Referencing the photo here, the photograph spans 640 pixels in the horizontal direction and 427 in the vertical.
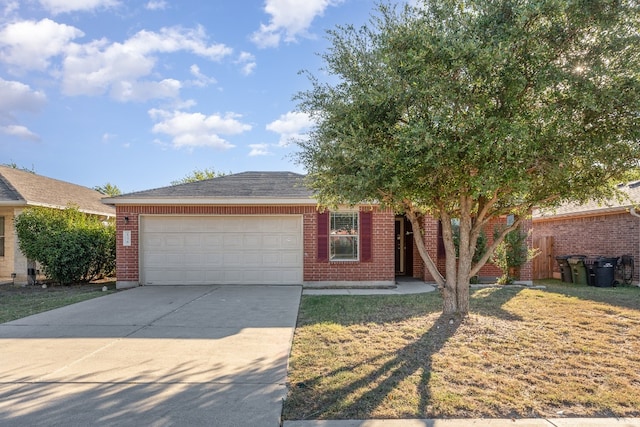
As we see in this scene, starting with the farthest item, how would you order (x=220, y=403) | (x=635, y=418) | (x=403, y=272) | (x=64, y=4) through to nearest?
(x=403, y=272), (x=64, y=4), (x=220, y=403), (x=635, y=418)

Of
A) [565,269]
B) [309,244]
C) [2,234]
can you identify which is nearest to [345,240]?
[309,244]

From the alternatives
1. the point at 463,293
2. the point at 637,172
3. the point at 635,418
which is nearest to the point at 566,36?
the point at 637,172

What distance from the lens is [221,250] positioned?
11.4 meters

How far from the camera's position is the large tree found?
4973 mm

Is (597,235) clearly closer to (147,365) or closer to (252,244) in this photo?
(252,244)

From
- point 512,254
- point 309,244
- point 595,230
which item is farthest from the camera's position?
point 595,230

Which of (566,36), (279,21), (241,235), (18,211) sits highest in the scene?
(279,21)

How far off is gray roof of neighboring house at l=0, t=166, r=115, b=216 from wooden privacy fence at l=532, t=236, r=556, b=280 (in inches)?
610

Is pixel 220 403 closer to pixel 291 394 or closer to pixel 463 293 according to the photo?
pixel 291 394

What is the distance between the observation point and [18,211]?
1244 cm

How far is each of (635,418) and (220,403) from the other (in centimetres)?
372

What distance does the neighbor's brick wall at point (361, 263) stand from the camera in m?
11.3

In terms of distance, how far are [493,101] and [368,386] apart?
4199mm

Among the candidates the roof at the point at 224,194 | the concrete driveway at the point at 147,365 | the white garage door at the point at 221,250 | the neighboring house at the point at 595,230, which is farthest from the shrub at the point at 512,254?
the concrete driveway at the point at 147,365
